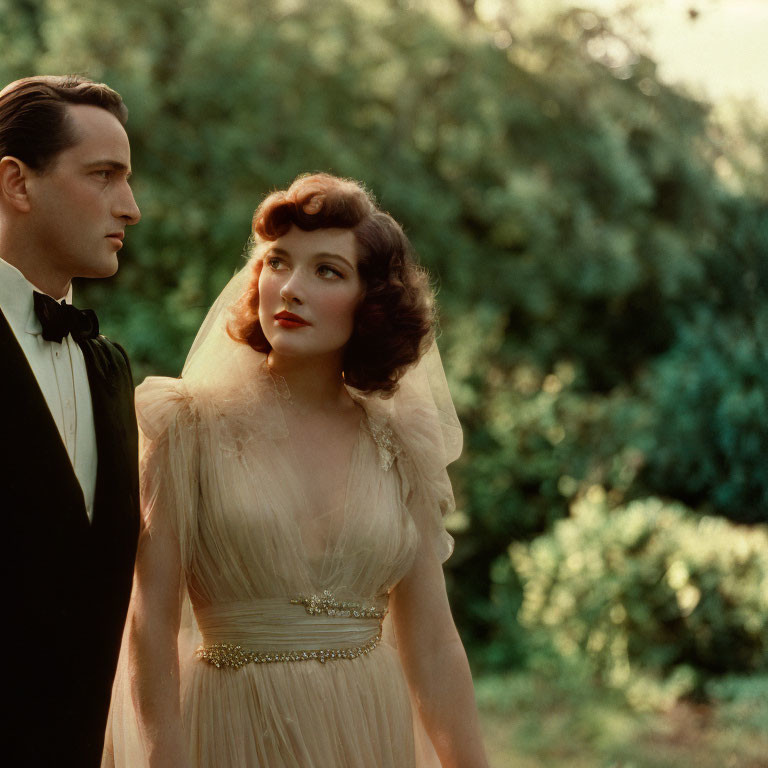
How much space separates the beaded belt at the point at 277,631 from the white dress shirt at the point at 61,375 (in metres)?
0.52

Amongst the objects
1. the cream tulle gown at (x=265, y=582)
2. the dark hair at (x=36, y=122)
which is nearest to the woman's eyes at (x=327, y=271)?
the cream tulle gown at (x=265, y=582)

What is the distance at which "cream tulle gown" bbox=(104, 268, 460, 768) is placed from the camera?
2.45 metres

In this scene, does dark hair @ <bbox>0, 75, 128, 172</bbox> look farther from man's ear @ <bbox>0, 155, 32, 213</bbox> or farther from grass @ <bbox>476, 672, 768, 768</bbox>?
grass @ <bbox>476, 672, 768, 768</bbox>

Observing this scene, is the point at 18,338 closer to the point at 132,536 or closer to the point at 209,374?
the point at 132,536

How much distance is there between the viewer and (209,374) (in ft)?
8.64

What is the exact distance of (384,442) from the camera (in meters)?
2.75

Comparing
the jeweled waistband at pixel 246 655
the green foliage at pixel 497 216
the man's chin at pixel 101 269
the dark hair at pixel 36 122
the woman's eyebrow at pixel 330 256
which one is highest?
the green foliage at pixel 497 216

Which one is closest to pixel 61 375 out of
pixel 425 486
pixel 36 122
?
pixel 36 122

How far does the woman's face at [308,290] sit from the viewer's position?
252 cm

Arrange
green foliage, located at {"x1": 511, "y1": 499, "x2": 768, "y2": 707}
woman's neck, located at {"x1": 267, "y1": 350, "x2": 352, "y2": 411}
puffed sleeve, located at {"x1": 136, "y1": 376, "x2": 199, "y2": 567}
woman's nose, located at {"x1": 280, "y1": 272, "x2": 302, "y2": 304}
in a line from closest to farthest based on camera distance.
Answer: puffed sleeve, located at {"x1": 136, "y1": 376, "x2": 199, "y2": 567}
woman's nose, located at {"x1": 280, "y1": 272, "x2": 302, "y2": 304}
woman's neck, located at {"x1": 267, "y1": 350, "x2": 352, "y2": 411}
green foliage, located at {"x1": 511, "y1": 499, "x2": 768, "y2": 707}

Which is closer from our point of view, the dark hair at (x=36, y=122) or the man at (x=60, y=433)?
the man at (x=60, y=433)

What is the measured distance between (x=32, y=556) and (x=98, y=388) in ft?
1.27

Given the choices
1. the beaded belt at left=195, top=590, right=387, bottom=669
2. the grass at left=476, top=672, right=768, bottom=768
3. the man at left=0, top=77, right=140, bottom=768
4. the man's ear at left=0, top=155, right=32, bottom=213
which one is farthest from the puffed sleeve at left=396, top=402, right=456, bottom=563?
the grass at left=476, top=672, right=768, bottom=768

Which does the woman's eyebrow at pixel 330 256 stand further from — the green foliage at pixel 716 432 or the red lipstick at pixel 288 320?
the green foliage at pixel 716 432
